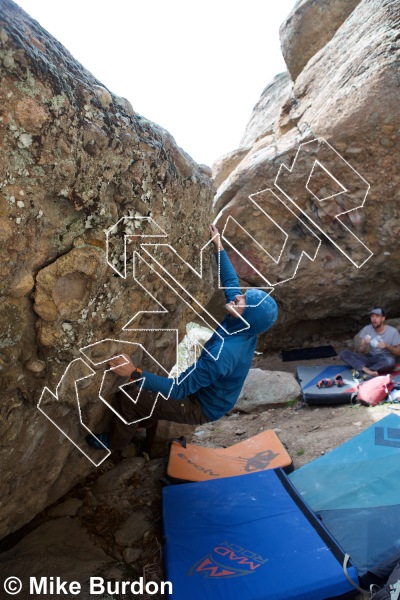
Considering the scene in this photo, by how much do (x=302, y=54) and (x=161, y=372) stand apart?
26.6 ft

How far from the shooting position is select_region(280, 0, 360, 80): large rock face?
854cm

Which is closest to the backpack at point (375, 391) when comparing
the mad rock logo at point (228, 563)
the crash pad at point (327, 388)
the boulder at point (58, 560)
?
the crash pad at point (327, 388)

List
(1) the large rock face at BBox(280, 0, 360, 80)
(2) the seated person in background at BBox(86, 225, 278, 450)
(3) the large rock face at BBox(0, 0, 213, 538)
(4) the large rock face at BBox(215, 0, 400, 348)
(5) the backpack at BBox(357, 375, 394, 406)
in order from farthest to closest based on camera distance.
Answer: (1) the large rock face at BBox(280, 0, 360, 80) → (4) the large rock face at BBox(215, 0, 400, 348) → (5) the backpack at BBox(357, 375, 394, 406) → (2) the seated person in background at BBox(86, 225, 278, 450) → (3) the large rock face at BBox(0, 0, 213, 538)

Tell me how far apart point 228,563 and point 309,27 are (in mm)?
9761

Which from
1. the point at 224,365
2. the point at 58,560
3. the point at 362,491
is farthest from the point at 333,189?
the point at 58,560

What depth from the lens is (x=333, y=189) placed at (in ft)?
22.7

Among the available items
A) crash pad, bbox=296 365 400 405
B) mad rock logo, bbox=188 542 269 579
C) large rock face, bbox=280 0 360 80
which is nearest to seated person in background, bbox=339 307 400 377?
crash pad, bbox=296 365 400 405

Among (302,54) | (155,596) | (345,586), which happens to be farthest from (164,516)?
(302,54)

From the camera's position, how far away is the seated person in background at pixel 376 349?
6.57 metres

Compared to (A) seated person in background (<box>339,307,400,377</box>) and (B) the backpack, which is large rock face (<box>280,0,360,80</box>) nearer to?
(A) seated person in background (<box>339,307,400,377</box>)

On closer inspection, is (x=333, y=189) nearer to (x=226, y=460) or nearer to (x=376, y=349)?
(x=376, y=349)

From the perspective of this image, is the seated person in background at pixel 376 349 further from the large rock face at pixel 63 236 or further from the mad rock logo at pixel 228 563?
the large rock face at pixel 63 236

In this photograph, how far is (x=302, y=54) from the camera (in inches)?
361

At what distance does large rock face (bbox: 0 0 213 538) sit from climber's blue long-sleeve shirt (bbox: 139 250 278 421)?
0.41 m
